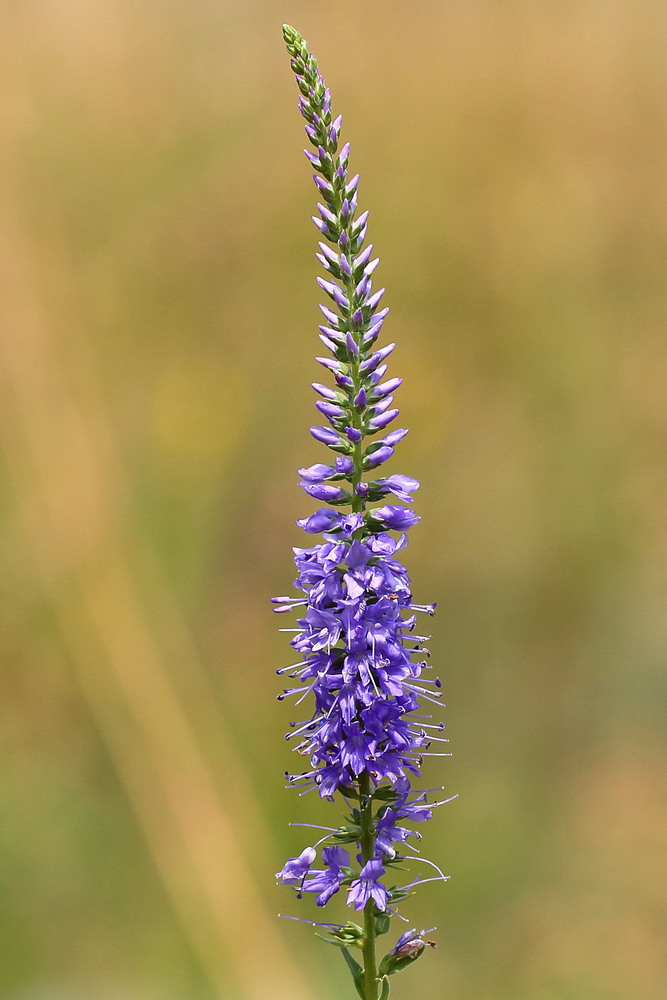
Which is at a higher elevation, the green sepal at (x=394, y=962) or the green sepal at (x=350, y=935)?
the green sepal at (x=350, y=935)

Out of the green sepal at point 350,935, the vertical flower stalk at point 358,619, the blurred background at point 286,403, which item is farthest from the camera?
the blurred background at point 286,403

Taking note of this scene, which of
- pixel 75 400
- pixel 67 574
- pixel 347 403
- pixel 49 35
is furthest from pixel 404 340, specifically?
pixel 347 403

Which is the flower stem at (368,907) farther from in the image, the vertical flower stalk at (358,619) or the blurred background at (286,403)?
the blurred background at (286,403)

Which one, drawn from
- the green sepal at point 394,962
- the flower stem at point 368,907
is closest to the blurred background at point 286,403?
the green sepal at point 394,962

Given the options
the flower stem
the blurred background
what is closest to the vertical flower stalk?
the flower stem

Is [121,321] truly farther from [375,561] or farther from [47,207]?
[375,561]

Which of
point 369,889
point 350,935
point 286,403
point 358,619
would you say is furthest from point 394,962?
point 286,403

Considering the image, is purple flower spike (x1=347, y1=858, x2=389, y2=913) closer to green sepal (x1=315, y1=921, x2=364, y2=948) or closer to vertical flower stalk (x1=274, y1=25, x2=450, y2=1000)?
vertical flower stalk (x1=274, y1=25, x2=450, y2=1000)
